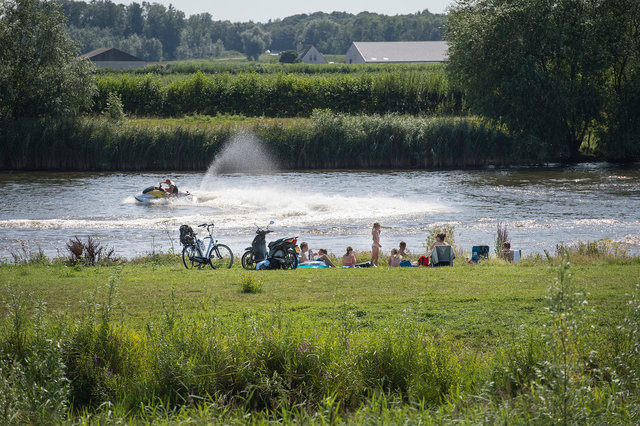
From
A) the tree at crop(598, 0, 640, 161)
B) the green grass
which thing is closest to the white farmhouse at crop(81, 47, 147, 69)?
the tree at crop(598, 0, 640, 161)

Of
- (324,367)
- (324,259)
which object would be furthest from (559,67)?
(324,367)

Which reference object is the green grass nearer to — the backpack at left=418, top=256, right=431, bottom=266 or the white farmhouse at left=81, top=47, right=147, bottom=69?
the backpack at left=418, top=256, right=431, bottom=266

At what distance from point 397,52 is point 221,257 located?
121m

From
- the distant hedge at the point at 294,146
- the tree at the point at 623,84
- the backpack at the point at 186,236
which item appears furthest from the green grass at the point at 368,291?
the tree at the point at 623,84

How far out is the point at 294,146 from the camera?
161 feet

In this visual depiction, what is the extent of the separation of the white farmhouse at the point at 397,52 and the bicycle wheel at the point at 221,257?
11428cm

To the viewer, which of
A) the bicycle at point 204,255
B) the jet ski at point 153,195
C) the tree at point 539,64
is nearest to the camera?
the bicycle at point 204,255

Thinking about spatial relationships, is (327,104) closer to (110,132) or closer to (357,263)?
(110,132)

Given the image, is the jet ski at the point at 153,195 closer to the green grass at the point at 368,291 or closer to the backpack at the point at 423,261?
the green grass at the point at 368,291

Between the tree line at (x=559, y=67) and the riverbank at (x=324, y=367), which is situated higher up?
the tree line at (x=559, y=67)

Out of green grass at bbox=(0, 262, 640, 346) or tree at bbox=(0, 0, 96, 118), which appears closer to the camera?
green grass at bbox=(0, 262, 640, 346)

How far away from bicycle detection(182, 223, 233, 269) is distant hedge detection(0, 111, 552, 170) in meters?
29.2

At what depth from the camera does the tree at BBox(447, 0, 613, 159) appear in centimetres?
4691

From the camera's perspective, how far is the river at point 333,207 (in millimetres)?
26375
